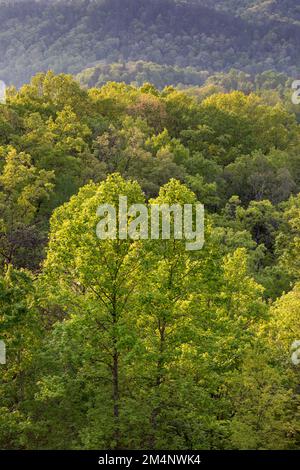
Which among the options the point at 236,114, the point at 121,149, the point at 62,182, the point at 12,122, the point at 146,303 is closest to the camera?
the point at 146,303

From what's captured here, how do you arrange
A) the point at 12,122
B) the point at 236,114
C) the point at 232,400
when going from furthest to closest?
1. the point at 236,114
2. the point at 12,122
3. the point at 232,400

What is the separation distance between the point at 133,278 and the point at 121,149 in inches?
1763

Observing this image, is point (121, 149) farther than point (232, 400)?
Yes

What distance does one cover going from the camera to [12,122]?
2437 inches

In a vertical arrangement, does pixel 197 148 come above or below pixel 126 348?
above

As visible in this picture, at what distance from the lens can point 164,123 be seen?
89.0 metres

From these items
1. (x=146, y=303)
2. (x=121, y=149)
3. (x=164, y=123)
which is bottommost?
(x=146, y=303)

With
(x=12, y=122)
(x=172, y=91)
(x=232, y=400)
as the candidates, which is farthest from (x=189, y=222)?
(x=172, y=91)

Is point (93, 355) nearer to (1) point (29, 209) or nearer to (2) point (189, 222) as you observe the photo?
(2) point (189, 222)

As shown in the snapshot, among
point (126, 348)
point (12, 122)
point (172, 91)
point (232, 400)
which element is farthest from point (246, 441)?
point (172, 91)

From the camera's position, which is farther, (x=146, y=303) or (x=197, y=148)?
(x=197, y=148)

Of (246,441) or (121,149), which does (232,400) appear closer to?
(246,441)

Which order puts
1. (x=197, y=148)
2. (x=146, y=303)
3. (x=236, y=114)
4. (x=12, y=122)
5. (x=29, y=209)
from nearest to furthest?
1. (x=146, y=303)
2. (x=29, y=209)
3. (x=12, y=122)
4. (x=197, y=148)
5. (x=236, y=114)

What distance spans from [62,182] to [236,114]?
→ 155ft
